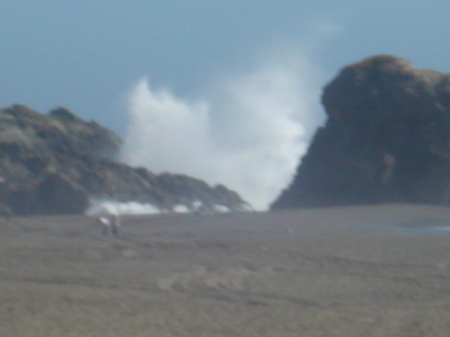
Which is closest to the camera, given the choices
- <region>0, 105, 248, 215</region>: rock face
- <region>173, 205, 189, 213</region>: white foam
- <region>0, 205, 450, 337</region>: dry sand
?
<region>0, 205, 450, 337</region>: dry sand

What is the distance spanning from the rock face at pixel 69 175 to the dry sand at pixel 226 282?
457 inches

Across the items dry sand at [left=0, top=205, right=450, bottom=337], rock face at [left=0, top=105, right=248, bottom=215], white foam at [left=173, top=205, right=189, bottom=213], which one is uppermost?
rock face at [left=0, top=105, right=248, bottom=215]

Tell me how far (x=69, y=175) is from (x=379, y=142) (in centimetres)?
1556

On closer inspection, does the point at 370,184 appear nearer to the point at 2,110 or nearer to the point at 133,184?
the point at 133,184

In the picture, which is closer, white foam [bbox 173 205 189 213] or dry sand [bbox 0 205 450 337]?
dry sand [bbox 0 205 450 337]

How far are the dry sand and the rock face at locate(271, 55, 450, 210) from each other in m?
13.1

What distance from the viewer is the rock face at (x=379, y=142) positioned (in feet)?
122

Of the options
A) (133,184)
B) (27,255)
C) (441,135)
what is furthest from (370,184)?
(27,255)

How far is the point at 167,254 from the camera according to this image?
17984 mm

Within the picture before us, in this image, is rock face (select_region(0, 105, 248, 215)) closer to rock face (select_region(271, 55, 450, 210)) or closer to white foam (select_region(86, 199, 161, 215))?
white foam (select_region(86, 199, 161, 215))

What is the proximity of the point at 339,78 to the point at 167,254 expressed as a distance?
25.7 m

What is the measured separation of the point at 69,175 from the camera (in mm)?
39031

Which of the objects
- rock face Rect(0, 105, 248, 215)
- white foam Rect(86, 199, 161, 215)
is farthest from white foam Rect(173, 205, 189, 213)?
white foam Rect(86, 199, 161, 215)

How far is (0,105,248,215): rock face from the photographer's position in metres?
36.2
